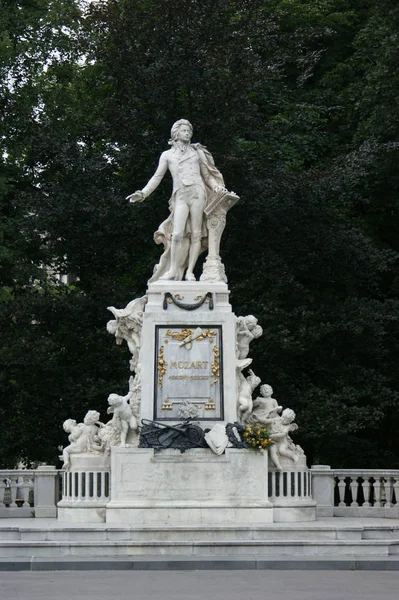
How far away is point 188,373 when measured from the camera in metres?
21.2

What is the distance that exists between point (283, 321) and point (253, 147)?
4649 millimetres

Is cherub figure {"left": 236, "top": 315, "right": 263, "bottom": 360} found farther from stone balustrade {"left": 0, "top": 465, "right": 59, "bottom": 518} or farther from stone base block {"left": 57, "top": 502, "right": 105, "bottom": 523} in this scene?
stone balustrade {"left": 0, "top": 465, "right": 59, "bottom": 518}

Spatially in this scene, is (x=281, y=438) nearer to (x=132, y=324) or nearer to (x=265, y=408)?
(x=265, y=408)

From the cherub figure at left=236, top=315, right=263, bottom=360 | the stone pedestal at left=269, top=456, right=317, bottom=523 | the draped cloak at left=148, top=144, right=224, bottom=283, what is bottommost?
the stone pedestal at left=269, top=456, right=317, bottom=523

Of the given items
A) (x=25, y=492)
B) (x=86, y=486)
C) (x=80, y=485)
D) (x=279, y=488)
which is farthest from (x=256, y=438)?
(x=25, y=492)

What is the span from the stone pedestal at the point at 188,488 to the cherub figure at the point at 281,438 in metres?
0.42

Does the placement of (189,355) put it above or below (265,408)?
above

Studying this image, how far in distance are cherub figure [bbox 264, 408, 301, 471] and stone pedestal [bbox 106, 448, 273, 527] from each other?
42 cm

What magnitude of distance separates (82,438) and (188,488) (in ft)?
6.23

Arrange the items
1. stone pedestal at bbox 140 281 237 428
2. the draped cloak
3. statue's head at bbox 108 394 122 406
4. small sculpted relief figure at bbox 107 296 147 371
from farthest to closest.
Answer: the draped cloak, small sculpted relief figure at bbox 107 296 147 371, stone pedestal at bbox 140 281 237 428, statue's head at bbox 108 394 122 406

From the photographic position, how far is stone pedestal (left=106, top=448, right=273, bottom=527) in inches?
798

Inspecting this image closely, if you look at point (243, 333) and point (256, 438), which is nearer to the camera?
point (256, 438)

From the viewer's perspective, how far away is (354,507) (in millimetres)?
22984

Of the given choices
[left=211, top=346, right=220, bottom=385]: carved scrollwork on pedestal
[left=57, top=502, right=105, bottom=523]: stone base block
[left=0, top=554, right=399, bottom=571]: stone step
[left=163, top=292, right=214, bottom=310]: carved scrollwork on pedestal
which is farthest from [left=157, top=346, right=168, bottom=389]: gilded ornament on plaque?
[left=0, top=554, right=399, bottom=571]: stone step
